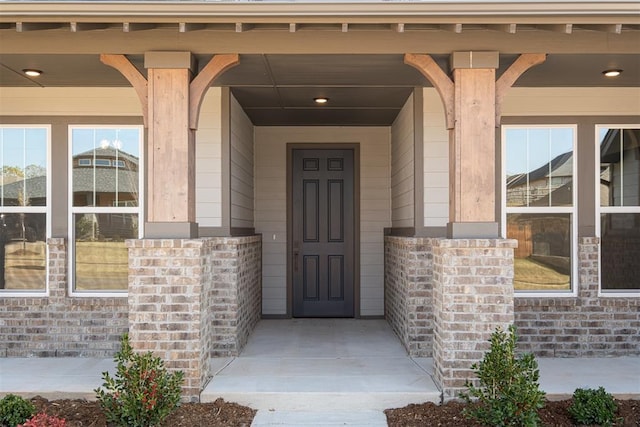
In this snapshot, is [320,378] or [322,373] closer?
[320,378]

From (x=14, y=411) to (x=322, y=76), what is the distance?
370 cm

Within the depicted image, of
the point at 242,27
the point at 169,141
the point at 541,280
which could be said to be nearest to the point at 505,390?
the point at 541,280

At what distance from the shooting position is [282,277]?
7637 mm

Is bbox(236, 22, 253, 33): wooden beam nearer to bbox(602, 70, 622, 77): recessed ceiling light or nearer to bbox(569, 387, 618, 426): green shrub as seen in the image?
bbox(602, 70, 622, 77): recessed ceiling light

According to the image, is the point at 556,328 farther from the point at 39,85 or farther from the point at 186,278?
the point at 39,85

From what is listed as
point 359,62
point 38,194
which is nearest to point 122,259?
point 38,194

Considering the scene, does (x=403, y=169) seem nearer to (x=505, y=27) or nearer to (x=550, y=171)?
(x=550, y=171)

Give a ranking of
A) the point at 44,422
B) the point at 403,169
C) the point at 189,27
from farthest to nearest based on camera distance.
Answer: the point at 403,169 → the point at 189,27 → the point at 44,422

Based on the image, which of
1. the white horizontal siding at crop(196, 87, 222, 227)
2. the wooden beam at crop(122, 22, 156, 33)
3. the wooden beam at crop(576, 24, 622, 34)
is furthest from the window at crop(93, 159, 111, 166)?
the wooden beam at crop(576, 24, 622, 34)

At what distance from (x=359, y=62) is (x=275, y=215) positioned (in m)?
3.40

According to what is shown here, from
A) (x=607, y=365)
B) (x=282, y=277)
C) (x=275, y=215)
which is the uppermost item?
(x=275, y=215)

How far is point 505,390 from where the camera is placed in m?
3.73

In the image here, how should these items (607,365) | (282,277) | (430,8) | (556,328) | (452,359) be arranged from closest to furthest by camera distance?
(430,8) < (452,359) < (607,365) < (556,328) < (282,277)

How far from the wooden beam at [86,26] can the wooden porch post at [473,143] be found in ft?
8.97
